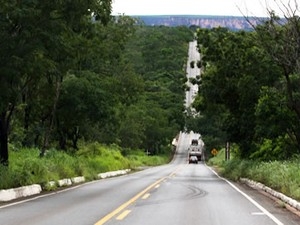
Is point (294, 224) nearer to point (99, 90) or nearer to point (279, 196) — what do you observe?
point (279, 196)

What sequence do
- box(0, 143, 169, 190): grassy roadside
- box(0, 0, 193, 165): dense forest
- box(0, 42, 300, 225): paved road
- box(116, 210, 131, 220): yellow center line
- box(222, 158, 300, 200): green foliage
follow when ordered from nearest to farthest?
box(0, 42, 300, 225): paved road
box(116, 210, 131, 220): yellow center line
box(0, 0, 193, 165): dense forest
box(222, 158, 300, 200): green foliage
box(0, 143, 169, 190): grassy roadside

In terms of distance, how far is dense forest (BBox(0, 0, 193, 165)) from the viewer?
60.1 ft

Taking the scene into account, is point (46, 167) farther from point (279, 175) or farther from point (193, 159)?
point (193, 159)

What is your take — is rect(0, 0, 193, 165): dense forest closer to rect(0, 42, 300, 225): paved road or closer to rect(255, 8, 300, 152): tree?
rect(0, 42, 300, 225): paved road

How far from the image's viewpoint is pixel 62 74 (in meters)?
25.3

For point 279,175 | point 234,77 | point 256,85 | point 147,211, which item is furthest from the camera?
point 234,77

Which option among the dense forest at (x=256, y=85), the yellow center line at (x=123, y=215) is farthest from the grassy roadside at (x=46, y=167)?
the dense forest at (x=256, y=85)

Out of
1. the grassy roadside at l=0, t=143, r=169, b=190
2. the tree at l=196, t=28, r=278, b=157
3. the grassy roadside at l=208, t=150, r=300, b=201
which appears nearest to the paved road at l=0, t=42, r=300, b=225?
the grassy roadside at l=208, t=150, r=300, b=201

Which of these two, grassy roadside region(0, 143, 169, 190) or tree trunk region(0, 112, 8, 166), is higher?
tree trunk region(0, 112, 8, 166)

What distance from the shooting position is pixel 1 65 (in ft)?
59.3

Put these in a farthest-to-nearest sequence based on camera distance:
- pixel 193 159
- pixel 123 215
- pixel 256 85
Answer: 1. pixel 193 159
2. pixel 256 85
3. pixel 123 215

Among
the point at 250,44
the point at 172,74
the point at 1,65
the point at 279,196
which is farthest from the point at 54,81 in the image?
the point at 172,74

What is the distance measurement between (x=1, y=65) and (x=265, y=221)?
32.6 feet

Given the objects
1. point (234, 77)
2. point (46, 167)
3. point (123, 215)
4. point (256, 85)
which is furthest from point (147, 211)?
point (234, 77)
